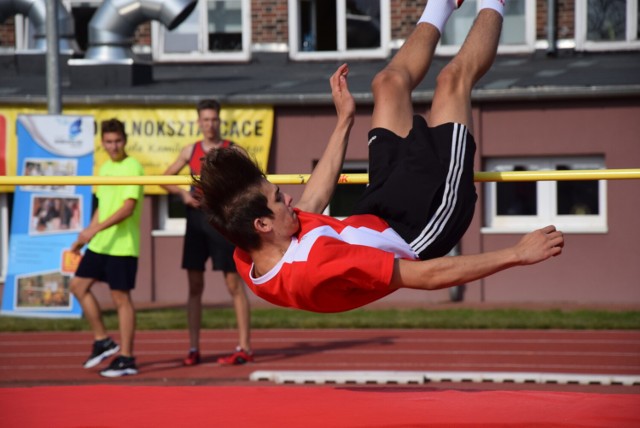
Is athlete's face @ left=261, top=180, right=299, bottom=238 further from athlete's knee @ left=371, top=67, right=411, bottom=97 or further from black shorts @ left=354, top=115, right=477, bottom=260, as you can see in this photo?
athlete's knee @ left=371, top=67, right=411, bottom=97

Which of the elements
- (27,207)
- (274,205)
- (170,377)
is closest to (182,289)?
(27,207)

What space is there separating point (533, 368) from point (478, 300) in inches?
201

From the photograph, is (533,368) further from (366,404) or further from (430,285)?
(430,285)

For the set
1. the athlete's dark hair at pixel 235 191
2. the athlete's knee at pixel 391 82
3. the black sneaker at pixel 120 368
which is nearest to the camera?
the athlete's dark hair at pixel 235 191

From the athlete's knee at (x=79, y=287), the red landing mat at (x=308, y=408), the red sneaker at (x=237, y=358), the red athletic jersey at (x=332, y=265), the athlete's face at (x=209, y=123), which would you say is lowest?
the red sneaker at (x=237, y=358)

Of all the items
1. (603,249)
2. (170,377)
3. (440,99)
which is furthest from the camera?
(603,249)

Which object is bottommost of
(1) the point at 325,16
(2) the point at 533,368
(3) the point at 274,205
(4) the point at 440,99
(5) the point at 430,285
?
(2) the point at 533,368

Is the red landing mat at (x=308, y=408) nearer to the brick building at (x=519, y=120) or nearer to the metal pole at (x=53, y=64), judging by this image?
the metal pole at (x=53, y=64)

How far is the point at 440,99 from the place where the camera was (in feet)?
17.4

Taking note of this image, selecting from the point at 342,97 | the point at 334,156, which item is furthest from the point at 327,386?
the point at 342,97

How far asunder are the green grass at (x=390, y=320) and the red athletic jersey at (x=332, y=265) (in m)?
6.50

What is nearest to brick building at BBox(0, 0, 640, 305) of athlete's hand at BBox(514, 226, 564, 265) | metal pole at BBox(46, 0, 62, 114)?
metal pole at BBox(46, 0, 62, 114)

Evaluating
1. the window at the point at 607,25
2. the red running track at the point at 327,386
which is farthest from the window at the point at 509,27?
the red running track at the point at 327,386

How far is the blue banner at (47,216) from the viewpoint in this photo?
11.1m
